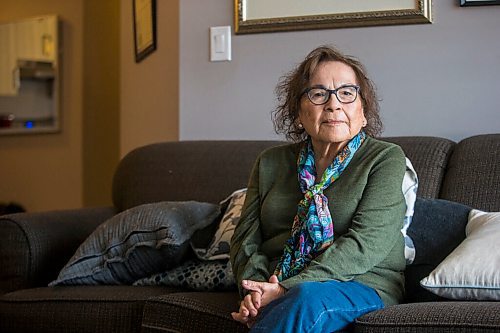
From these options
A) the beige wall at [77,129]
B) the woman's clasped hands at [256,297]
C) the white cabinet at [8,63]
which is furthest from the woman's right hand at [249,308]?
the white cabinet at [8,63]

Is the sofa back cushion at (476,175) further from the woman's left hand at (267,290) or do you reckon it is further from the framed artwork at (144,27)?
the framed artwork at (144,27)

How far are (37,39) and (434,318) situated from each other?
4.45 metres

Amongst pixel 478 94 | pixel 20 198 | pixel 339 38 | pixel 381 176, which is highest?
pixel 339 38

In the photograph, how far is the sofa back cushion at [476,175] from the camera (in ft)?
8.52

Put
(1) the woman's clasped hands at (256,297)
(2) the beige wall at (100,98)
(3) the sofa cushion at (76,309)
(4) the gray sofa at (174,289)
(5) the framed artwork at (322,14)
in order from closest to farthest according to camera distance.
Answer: (4) the gray sofa at (174,289) → (1) the woman's clasped hands at (256,297) → (3) the sofa cushion at (76,309) → (5) the framed artwork at (322,14) → (2) the beige wall at (100,98)

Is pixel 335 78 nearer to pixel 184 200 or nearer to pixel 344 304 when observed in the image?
pixel 344 304

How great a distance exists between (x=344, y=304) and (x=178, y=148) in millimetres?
1431

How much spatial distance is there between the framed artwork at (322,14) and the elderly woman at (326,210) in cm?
90

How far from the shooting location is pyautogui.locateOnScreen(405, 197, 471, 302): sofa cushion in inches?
96.9

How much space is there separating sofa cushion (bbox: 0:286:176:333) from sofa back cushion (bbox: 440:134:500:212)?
0.89 m

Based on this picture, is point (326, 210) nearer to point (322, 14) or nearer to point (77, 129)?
point (322, 14)

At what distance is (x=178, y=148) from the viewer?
330 centimetres

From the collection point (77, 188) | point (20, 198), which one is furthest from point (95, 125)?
point (20, 198)

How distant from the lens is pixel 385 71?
10.9ft
